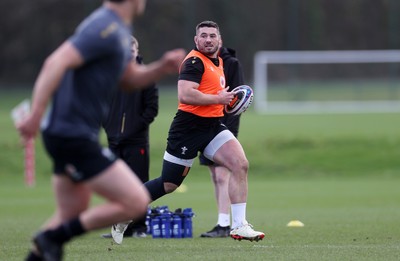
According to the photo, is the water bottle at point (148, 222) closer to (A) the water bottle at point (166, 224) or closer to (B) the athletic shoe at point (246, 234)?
(A) the water bottle at point (166, 224)

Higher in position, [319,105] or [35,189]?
[319,105]

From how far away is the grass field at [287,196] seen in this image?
9.20 meters

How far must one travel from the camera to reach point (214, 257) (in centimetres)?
848

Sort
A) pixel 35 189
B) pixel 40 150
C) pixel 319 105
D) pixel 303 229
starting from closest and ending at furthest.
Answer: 1. pixel 303 229
2. pixel 35 189
3. pixel 40 150
4. pixel 319 105

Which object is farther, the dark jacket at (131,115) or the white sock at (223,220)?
the dark jacket at (131,115)

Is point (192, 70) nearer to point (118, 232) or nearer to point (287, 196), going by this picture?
point (118, 232)

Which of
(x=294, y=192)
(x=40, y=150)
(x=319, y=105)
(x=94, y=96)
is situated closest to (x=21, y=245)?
(x=94, y=96)

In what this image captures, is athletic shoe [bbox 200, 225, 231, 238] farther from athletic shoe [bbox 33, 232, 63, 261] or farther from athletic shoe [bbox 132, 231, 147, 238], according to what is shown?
athletic shoe [bbox 33, 232, 63, 261]

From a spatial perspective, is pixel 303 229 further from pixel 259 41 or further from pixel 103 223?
pixel 259 41

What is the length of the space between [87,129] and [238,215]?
147 inches

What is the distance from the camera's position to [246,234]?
9352mm

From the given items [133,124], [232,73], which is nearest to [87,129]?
[133,124]

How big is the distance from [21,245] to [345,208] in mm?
6529

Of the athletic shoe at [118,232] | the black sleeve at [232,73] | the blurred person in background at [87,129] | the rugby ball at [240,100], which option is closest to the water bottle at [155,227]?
the athletic shoe at [118,232]
